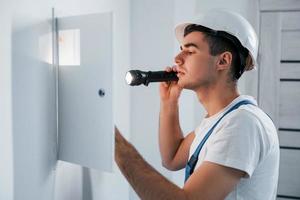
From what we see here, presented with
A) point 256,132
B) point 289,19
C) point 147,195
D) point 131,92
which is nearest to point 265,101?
point 289,19

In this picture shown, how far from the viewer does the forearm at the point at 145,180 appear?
79 cm

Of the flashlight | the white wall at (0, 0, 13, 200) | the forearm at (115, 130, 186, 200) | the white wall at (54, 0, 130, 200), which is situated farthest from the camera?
the white wall at (54, 0, 130, 200)

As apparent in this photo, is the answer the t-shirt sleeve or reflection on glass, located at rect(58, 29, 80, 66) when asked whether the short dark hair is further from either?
reflection on glass, located at rect(58, 29, 80, 66)

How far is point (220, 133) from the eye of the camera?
835 mm

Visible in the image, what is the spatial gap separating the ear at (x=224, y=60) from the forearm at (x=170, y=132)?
1.12ft

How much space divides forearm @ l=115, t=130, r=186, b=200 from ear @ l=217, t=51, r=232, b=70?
0.34m

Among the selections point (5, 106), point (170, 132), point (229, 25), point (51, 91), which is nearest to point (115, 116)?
point (170, 132)

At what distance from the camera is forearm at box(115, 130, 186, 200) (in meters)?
0.79

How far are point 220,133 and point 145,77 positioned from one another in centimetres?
33

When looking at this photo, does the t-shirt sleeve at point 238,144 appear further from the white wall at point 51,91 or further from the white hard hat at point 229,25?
the white wall at point 51,91

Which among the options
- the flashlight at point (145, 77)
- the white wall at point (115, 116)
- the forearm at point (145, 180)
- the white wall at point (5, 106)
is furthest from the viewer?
the white wall at point (115, 116)

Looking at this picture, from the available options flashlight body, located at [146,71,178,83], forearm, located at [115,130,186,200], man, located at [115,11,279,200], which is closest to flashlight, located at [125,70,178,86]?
flashlight body, located at [146,71,178,83]

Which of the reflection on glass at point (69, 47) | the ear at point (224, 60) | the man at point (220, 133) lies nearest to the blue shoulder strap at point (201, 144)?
the man at point (220, 133)

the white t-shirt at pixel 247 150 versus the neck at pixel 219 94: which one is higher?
the neck at pixel 219 94
